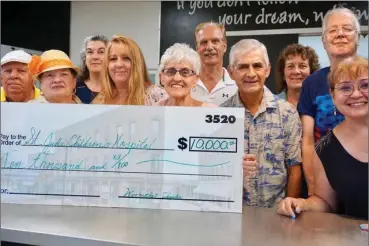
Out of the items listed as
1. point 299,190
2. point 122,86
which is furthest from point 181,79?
point 299,190

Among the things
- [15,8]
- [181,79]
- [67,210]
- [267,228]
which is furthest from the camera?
[15,8]

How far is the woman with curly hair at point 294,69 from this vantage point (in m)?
1.68

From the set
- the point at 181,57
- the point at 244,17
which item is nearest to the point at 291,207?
the point at 181,57

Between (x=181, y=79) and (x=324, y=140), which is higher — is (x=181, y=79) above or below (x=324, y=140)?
above

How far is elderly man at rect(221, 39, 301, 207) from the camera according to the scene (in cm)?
133

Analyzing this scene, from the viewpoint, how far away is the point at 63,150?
97cm

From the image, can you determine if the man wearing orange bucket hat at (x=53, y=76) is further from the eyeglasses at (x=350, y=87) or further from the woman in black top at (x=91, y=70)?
the eyeglasses at (x=350, y=87)

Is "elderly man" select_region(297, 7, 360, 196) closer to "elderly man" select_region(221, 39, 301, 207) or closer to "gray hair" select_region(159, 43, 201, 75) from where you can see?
"elderly man" select_region(221, 39, 301, 207)

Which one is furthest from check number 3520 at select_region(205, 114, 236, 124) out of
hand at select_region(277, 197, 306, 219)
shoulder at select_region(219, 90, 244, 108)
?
shoulder at select_region(219, 90, 244, 108)

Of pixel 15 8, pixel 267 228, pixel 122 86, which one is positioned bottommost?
pixel 267 228

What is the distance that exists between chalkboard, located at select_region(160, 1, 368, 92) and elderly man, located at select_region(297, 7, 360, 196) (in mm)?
1311

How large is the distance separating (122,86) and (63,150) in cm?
→ 43

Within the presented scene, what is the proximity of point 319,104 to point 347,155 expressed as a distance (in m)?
0.42

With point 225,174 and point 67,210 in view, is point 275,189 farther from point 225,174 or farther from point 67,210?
point 67,210
